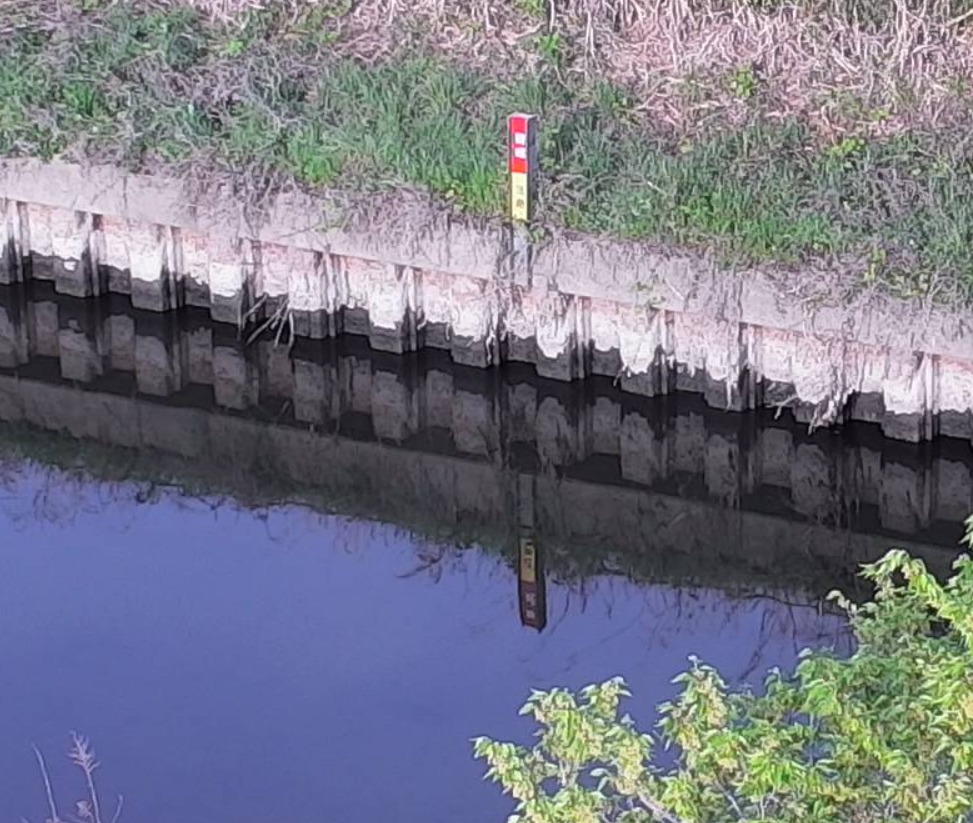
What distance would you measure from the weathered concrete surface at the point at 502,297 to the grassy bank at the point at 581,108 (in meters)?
0.21

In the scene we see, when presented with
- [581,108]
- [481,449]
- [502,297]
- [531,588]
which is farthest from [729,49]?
[531,588]

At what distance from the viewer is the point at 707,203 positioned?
42.3 ft

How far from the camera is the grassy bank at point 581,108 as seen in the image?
12.8m

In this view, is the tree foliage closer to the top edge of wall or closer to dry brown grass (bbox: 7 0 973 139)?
the top edge of wall

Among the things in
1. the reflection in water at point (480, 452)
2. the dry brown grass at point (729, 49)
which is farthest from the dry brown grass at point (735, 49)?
the reflection in water at point (480, 452)

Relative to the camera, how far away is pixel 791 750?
18.3 feet

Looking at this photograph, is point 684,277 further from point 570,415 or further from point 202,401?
point 202,401

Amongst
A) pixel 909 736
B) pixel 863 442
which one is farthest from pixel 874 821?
pixel 863 442

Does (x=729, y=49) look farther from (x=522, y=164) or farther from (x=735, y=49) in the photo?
(x=522, y=164)

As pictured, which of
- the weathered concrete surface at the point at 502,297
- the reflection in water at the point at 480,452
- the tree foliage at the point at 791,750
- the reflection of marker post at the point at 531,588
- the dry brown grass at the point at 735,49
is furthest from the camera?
the dry brown grass at the point at 735,49

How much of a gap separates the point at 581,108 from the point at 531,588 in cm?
359

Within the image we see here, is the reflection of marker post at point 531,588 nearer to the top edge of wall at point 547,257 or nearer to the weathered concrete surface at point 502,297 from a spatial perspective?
the weathered concrete surface at point 502,297

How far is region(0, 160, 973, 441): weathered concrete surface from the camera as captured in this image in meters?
12.5

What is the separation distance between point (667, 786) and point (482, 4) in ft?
31.9
